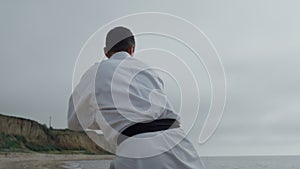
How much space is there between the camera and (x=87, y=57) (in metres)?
1.95

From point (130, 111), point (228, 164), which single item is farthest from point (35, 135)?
point (130, 111)

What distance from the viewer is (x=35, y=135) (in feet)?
205

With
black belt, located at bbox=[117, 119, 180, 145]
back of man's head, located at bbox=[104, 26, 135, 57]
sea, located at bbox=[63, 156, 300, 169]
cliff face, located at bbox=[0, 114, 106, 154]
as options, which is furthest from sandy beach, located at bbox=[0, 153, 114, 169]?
black belt, located at bbox=[117, 119, 180, 145]

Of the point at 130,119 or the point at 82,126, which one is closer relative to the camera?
the point at 130,119

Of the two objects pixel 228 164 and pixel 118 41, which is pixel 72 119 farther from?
pixel 228 164

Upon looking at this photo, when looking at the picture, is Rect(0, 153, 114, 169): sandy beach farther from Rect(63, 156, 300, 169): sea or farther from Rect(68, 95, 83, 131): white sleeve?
Rect(68, 95, 83, 131): white sleeve

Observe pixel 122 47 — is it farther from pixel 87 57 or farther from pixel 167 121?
pixel 167 121

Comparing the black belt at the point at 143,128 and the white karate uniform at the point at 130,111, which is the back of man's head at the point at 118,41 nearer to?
the white karate uniform at the point at 130,111

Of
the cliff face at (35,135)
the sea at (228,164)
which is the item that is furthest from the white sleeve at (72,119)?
the cliff face at (35,135)

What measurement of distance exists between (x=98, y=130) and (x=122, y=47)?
1.51 ft

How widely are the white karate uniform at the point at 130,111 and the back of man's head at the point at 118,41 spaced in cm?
5

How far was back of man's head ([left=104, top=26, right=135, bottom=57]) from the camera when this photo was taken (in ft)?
6.67

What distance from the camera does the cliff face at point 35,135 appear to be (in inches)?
2265

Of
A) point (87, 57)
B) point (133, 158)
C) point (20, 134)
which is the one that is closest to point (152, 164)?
point (133, 158)
